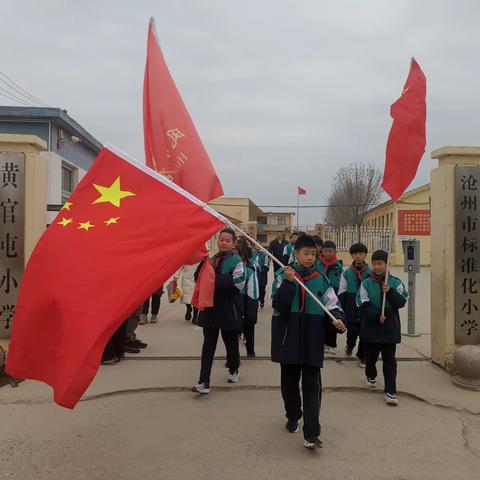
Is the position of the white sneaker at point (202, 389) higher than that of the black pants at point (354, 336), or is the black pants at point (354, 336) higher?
the black pants at point (354, 336)

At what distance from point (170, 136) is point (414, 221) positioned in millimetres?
9051

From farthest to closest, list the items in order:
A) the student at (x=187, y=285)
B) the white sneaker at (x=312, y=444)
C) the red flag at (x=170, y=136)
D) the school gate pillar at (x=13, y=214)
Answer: the student at (x=187, y=285)
the school gate pillar at (x=13, y=214)
the red flag at (x=170, y=136)
the white sneaker at (x=312, y=444)

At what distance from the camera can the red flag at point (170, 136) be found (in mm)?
5086

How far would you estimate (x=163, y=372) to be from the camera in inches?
216

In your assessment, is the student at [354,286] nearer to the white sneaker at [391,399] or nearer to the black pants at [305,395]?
the white sneaker at [391,399]

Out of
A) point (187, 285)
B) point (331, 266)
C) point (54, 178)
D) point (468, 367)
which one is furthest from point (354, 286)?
point (54, 178)

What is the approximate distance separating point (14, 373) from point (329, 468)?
2284mm

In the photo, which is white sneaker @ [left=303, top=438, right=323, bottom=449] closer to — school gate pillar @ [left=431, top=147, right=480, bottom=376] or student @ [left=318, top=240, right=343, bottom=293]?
school gate pillar @ [left=431, top=147, right=480, bottom=376]

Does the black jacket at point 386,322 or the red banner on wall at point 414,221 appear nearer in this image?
the black jacket at point 386,322

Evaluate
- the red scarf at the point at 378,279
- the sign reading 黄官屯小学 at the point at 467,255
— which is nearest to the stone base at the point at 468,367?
the sign reading 黄官屯小学 at the point at 467,255

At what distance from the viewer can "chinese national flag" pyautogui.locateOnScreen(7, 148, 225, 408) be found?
9.48 ft

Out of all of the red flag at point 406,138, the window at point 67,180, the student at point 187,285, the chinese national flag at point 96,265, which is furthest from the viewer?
the window at point 67,180

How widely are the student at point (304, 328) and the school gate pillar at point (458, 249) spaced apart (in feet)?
8.60

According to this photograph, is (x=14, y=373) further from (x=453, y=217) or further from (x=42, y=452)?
(x=453, y=217)
